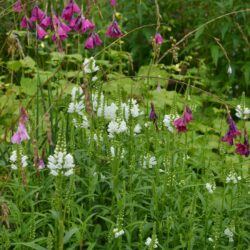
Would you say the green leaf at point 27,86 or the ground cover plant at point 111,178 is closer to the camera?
the ground cover plant at point 111,178

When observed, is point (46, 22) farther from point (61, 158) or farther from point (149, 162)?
point (61, 158)

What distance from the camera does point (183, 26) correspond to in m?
6.32

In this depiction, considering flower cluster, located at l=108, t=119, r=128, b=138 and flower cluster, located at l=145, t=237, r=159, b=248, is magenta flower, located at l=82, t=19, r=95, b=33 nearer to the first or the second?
flower cluster, located at l=108, t=119, r=128, b=138

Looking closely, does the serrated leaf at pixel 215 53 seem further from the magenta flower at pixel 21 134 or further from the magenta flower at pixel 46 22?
the magenta flower at pixel 21 134

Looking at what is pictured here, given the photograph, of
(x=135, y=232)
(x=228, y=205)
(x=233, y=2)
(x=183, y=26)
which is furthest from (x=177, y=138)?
(x=183, y=26)

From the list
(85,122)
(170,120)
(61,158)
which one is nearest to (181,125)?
(170,120)

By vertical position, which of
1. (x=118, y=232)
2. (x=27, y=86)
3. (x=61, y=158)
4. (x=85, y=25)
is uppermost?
(x=85, y=25)

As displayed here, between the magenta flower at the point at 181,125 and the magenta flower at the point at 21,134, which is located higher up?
the magenta flower at the point at 21,134

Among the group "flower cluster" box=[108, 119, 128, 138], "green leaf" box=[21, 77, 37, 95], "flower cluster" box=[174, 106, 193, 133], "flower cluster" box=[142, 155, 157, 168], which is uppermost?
"flower cluster" box=[174, 106, 193, 133]

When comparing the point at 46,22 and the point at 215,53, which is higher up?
the point at 46,22

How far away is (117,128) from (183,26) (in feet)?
11.2

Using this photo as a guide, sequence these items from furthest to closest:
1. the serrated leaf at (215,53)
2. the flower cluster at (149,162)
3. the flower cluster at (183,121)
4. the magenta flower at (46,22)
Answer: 1. the serrated leaf at (215,53)
2. the flower cluster at (149,162)
3. the magenta flower at (46,22)
4. the flower cluster at (183,121)

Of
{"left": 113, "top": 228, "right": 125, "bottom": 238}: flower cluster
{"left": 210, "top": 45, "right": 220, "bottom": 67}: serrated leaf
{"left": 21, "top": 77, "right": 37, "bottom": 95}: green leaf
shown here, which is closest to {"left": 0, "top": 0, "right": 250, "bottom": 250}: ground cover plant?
{"left": 113, "top": 228, "right": 125, "bottom": 238}: flower cluster

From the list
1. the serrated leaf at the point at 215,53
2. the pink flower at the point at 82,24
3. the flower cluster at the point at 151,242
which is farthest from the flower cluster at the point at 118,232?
the serrated leaf at the point at 215,53
